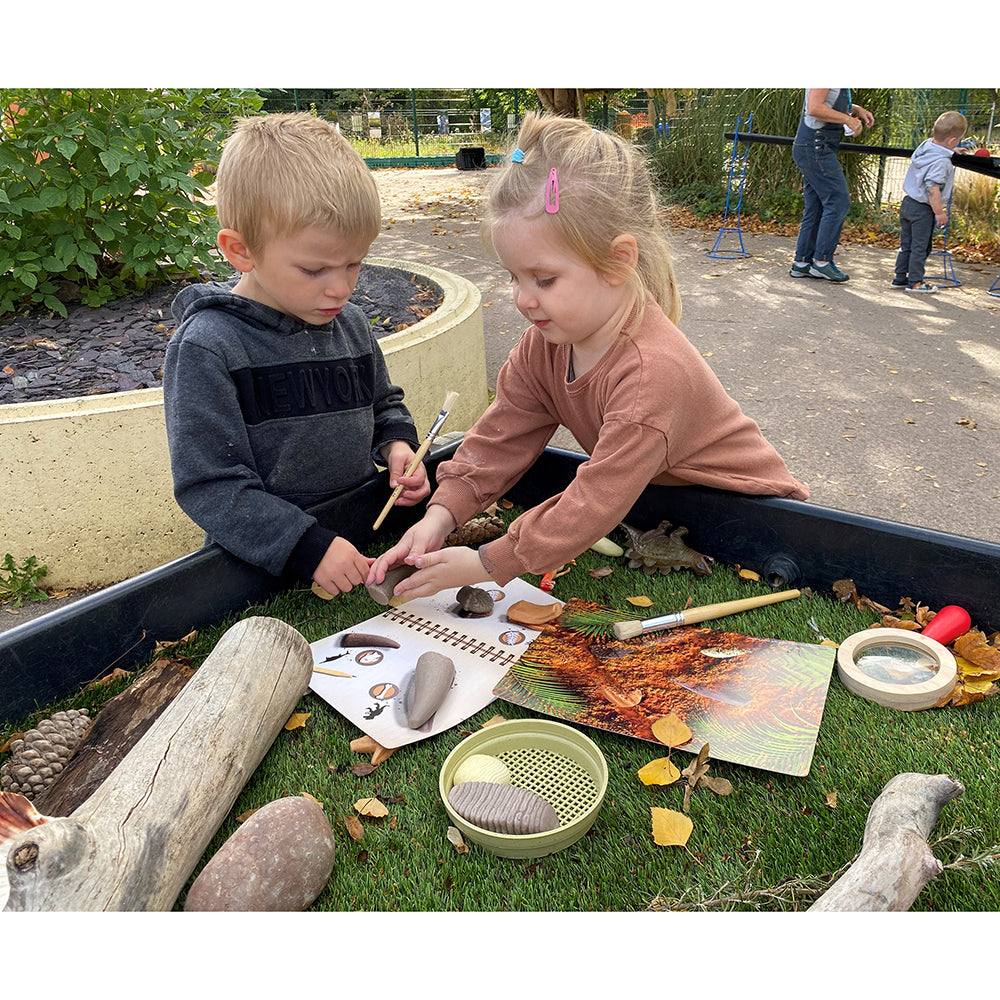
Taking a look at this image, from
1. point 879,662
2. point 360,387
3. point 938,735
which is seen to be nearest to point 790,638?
point 879,662

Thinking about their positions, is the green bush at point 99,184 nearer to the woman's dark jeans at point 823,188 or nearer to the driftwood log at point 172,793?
the driftwood log at point 172,793

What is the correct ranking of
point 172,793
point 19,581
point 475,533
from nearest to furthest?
point 172,793, point 475,533, point 19,581

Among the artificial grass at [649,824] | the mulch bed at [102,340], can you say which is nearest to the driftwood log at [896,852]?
the artificial grass at [649,824]

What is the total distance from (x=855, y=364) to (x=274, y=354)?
3402mm

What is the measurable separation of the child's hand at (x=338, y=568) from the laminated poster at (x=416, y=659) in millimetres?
101

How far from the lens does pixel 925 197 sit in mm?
5484

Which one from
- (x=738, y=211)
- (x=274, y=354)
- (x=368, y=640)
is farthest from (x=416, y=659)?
(x=738, y=211)

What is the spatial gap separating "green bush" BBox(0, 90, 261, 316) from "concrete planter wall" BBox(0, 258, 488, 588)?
100cm

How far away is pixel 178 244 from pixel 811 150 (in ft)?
14.0

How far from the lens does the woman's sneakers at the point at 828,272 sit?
586cm

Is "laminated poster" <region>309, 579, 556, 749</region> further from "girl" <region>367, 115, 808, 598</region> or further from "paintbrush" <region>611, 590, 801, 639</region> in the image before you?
"paintbrush" <region>611, 590, 801, 639</region>

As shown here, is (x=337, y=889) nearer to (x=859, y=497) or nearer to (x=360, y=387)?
(x=360, y=387)

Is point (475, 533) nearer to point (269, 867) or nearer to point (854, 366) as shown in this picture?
point (269, 867)

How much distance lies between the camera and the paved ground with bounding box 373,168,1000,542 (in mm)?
2984
